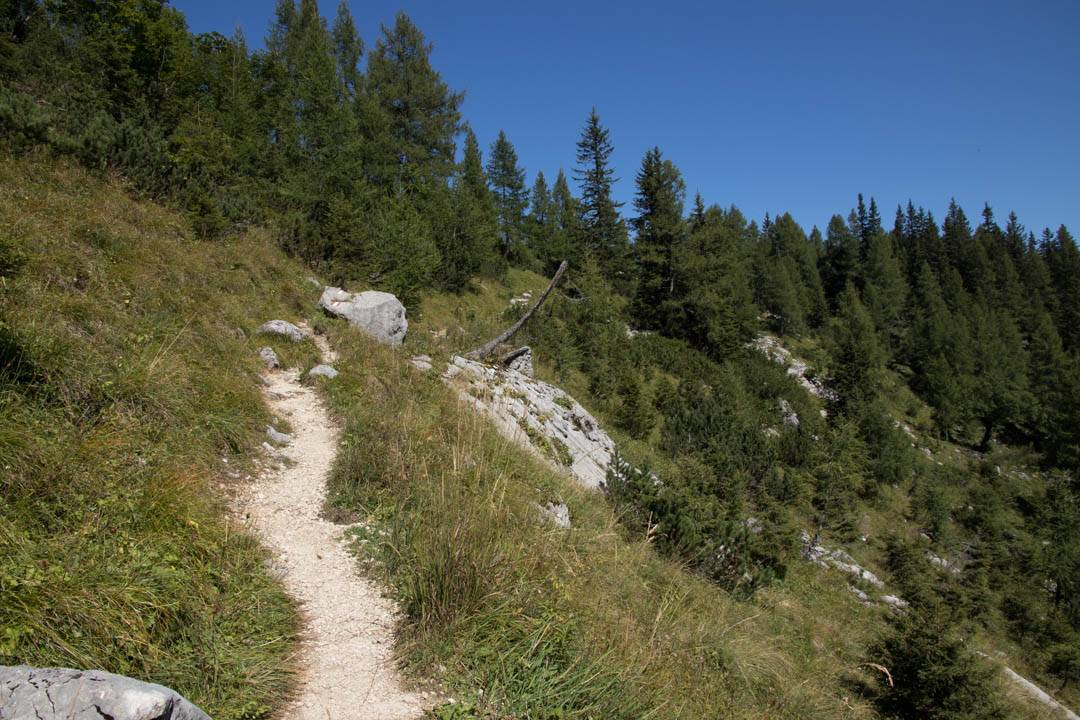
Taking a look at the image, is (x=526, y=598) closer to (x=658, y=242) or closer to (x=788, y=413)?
(x=788, y=413)

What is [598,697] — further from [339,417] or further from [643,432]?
[643,432]

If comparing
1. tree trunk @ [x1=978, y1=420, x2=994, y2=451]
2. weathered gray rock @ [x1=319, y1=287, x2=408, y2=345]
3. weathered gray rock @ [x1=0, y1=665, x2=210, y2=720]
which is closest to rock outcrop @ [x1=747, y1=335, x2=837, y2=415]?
tree trunk @ [x1=978, y1=420, x2=994, y2=451]

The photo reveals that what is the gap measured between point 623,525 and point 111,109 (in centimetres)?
1737

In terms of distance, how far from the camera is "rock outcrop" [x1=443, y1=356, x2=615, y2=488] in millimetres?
7479

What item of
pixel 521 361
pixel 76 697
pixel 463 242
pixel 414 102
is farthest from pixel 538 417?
pixel 414 102

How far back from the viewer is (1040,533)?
29.2 meters

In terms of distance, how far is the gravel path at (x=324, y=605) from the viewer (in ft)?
9.44

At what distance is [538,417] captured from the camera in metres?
10.1

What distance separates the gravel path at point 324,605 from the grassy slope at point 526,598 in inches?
8.4

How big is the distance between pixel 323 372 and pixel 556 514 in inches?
199

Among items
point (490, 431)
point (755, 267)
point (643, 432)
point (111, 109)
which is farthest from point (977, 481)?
point (111, 109)

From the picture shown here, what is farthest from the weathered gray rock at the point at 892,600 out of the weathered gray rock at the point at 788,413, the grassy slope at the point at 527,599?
the grassy slope at the point at 527,599

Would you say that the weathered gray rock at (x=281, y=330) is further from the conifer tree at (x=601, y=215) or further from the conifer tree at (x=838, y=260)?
the conifer tree at (x=838, y=260)

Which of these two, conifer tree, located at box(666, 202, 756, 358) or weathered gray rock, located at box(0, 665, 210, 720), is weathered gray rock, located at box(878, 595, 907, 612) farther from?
weathered gray rock, located at box(0, 665, 210, 720)
